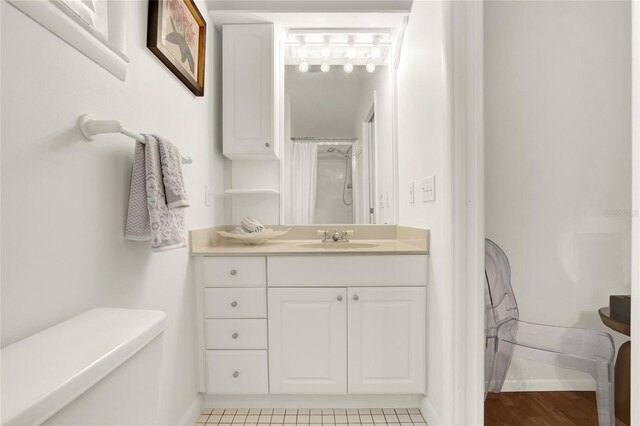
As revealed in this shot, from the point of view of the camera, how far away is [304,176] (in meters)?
2.12

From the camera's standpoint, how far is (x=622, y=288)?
167 centimetres

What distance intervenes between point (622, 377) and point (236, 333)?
5.90ft

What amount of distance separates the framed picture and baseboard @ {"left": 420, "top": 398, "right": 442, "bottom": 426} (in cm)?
190

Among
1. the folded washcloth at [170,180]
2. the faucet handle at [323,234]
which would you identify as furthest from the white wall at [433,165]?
the folded washcloth at [170,180]

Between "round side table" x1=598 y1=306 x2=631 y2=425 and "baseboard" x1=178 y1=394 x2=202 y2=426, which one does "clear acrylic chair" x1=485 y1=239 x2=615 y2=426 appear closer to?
"round side table" x1=598 y1=306 x2=631 y2=425

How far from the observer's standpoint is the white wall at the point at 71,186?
2.02 feet

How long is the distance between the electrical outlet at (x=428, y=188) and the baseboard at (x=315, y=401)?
1.03m

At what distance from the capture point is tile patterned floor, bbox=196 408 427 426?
151cm

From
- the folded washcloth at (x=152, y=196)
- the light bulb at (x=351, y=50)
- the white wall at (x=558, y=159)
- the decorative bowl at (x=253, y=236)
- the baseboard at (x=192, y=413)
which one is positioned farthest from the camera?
the light bulb at (x=351, y=50)

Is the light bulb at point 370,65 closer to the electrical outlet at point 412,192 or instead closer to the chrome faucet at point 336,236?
the electrical outlet at point 412,192

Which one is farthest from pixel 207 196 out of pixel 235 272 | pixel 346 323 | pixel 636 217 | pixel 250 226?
pixel 636 217

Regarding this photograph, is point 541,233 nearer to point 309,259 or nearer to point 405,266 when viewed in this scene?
point 405,266

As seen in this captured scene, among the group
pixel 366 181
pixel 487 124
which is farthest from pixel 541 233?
pixel 366 181

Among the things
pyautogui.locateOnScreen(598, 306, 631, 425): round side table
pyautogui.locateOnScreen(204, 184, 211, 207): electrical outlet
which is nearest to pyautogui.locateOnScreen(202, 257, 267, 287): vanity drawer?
pyautogui.locateOnScreen(204, 184, 211, 207): electrical outlet
